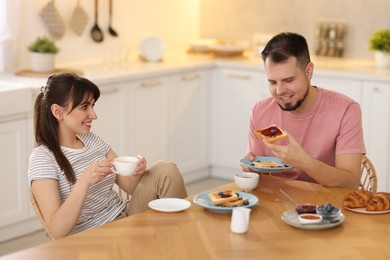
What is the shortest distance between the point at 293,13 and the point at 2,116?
2.66m

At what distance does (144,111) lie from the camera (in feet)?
17.5

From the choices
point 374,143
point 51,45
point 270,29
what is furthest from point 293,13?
point 51,45

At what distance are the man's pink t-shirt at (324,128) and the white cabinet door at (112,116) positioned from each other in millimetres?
1763

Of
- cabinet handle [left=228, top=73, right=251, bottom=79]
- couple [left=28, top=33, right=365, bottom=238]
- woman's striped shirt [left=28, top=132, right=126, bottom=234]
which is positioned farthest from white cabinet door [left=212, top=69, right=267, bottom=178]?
woman's striped shirt [left=28, top=132, right=126, bottom=234]

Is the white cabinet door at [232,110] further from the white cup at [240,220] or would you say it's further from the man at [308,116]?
the white cup at [240,220]

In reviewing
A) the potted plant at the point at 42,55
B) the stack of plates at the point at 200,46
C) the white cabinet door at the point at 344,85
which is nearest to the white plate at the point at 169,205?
the potted plant at the point at 42,55

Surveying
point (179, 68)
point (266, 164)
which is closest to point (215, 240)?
point (266, 164)

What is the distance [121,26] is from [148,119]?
951 mm

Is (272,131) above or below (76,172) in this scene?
above

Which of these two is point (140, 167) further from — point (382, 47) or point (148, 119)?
point (382, 47)

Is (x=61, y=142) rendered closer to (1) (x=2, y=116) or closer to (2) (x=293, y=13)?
(1) (x=2, y=116)

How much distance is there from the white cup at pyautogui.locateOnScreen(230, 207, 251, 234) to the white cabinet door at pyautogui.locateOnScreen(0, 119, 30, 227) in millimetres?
2199

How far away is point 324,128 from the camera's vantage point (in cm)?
326

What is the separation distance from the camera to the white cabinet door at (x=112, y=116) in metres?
4.95
